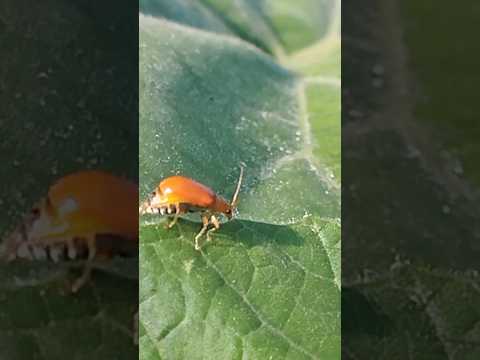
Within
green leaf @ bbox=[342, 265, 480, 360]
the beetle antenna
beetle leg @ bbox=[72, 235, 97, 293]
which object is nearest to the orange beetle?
beetle leg @ bbox=[72, 235, 97, 293]

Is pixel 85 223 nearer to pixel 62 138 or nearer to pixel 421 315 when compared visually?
pixel 62 138

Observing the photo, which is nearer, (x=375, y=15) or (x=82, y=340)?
(x=82, y=340)

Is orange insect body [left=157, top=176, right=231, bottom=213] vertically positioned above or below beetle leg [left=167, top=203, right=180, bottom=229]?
above

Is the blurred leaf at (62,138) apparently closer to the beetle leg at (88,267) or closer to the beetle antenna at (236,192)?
the beetle leg at (88,267)

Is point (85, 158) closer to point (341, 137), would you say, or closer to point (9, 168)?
point (9, 168)

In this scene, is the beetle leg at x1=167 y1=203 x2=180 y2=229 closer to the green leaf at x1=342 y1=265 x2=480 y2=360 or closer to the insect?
the insect

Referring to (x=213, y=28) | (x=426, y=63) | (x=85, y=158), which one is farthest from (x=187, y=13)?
(x=426, y=63)
